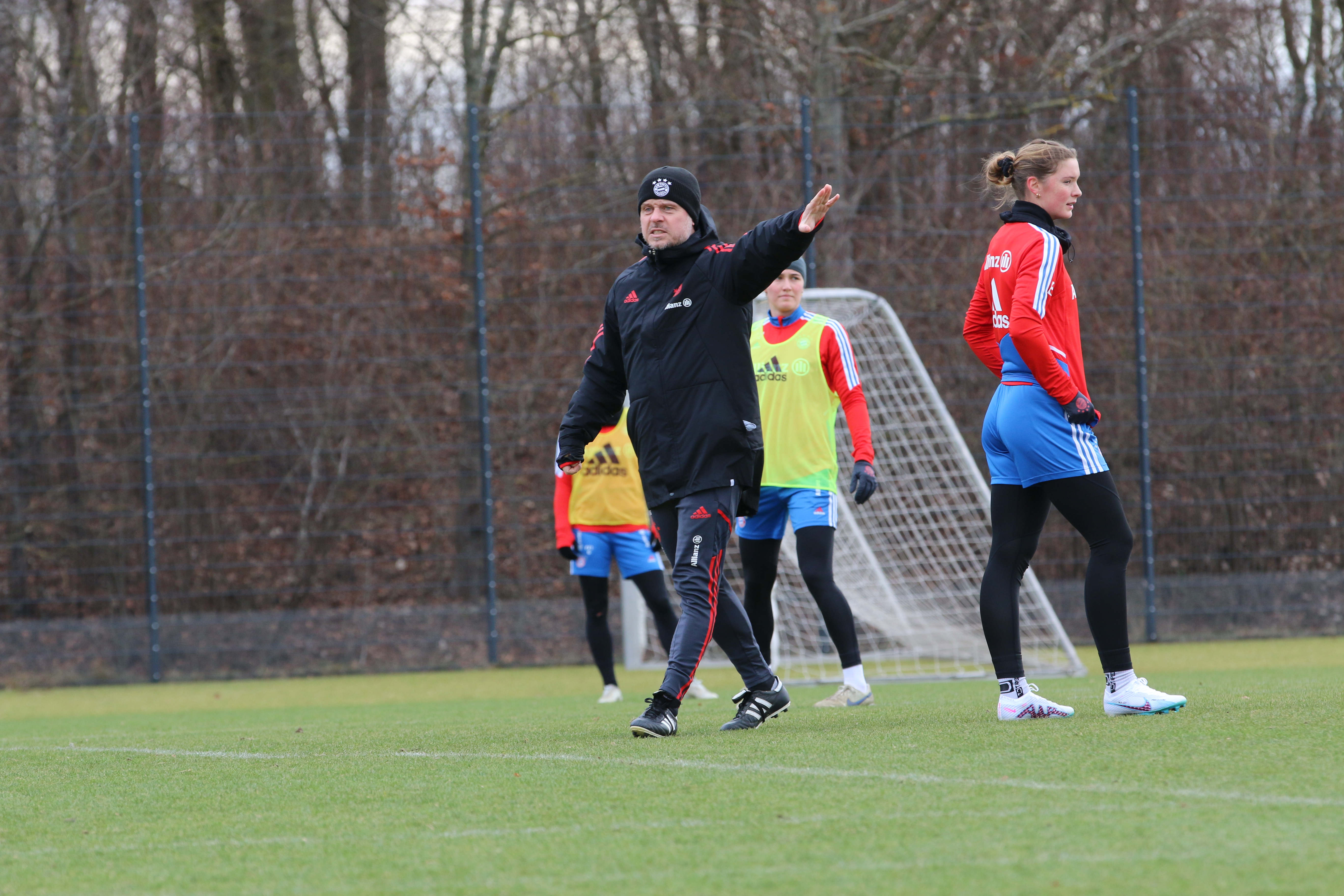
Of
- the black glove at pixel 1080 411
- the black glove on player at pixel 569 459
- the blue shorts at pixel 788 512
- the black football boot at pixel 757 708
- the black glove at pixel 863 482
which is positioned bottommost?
the black football boot at pixel 757 708

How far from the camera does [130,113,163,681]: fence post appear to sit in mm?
10328

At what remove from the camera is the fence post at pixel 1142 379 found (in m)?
10.4

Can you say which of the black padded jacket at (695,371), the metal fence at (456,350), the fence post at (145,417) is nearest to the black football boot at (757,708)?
the black padded jacket at (695,371)

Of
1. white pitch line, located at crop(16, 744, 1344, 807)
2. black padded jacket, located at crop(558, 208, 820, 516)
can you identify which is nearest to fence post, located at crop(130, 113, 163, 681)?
white pitch line, located at crop(16, 744, 1344, 807)

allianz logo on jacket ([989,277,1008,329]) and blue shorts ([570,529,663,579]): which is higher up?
allianz logo on jacket ([989,277,1008,329])

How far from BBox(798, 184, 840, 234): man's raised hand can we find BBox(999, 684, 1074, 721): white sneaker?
72.0 inches

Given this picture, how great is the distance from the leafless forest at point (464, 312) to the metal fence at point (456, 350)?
0.09 feet

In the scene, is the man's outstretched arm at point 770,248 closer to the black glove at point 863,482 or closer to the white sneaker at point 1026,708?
the black glove at point 863,482

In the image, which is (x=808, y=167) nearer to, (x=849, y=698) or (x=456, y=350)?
(x=456, y=350)

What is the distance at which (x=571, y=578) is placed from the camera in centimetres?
1173

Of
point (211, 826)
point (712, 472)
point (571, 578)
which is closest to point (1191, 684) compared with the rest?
point (712, 472)

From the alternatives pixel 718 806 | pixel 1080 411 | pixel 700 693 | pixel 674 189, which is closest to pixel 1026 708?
pixel 1080 411

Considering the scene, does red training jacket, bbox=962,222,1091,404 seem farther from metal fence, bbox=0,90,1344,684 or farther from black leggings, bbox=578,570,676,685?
metal fence, bbox=0,90,1344,684

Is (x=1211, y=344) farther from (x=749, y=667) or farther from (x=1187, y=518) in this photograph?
(x=749, y=667)
